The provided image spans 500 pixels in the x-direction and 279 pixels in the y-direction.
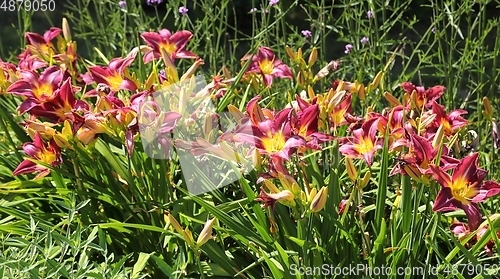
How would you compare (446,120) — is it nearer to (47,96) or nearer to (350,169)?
(350,169)

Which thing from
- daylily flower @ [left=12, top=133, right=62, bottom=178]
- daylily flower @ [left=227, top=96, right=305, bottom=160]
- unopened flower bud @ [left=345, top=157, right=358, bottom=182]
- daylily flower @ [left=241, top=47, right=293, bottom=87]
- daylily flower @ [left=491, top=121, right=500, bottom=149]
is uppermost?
daylily flower @ [left=227, top=96, right=305, bottom=160]

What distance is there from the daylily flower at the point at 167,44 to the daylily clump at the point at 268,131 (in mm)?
64

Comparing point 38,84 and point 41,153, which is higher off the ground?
point 38,84

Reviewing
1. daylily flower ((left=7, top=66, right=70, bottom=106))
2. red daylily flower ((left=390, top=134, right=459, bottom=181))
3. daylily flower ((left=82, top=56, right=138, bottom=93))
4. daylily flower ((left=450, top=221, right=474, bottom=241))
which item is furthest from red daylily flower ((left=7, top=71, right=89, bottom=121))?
daylily flower ((left=450, top=221, right=474, bottom=241))

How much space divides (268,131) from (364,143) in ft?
0.71

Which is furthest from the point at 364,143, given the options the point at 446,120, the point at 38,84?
the point at 38,84

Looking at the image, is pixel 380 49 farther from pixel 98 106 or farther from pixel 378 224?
pixel 98 106

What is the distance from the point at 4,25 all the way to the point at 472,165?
5.30 meters

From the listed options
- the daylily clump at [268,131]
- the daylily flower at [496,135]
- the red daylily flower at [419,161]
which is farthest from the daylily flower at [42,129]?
the daylily flower at [496,135]

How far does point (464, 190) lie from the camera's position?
1.44 meters

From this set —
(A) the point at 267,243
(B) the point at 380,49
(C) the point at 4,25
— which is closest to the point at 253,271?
(A) the point at 267,243

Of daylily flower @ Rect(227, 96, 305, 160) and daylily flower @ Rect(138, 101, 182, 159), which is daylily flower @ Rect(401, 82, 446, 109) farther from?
daylily flower @ Rect(138, 101, 182, 159)

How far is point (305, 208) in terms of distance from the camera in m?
1.46

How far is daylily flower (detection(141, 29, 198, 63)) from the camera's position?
2.02 meters
